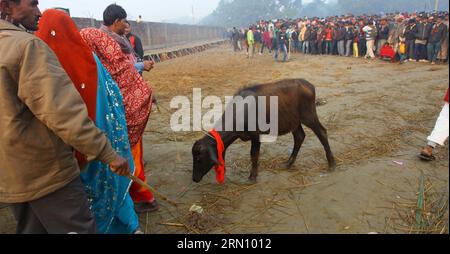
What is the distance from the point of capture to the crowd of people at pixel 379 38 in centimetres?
1370

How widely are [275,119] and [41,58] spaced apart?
3.15m

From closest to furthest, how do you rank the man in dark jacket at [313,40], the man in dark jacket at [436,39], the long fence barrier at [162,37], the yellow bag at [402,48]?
1. the man in dark jacket at [436,39]
2. the yellow bag at [402,48]
3. the man in dark jacket at [313,40]
4. the long fence barrier at [162,37]

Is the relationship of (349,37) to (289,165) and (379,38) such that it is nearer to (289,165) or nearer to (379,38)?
A: (379,38)

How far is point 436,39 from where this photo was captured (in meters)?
13.4

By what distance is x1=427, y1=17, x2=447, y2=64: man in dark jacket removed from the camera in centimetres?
1314

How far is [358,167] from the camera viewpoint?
4652 mm

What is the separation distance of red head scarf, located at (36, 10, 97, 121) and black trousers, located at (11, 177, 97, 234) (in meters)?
0.70

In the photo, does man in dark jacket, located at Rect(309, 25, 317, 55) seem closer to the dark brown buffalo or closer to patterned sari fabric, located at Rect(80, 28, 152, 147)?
the dark brown buffalo

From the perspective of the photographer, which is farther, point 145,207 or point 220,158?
point 220,158

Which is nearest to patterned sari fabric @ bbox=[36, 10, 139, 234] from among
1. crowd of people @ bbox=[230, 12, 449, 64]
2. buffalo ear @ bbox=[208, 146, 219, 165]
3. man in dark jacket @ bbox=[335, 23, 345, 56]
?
buffalo ear @ bbox=[208, 146, 219, 165]

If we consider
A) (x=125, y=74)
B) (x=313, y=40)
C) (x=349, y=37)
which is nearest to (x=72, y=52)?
(x=125, y=74)

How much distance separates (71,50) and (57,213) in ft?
3.72

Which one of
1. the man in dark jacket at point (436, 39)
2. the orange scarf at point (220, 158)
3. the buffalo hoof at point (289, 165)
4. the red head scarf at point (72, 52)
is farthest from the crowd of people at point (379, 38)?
the red head scarf at point (72, 52)

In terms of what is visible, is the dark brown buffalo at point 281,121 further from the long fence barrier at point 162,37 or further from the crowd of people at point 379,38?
the long fence barrier at point 162,37
